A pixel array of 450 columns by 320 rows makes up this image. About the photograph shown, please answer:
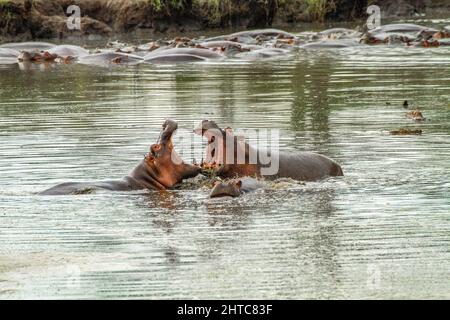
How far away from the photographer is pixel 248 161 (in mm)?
8641

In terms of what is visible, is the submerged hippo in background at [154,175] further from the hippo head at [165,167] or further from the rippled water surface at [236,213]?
the rippled water surface at [236,213]

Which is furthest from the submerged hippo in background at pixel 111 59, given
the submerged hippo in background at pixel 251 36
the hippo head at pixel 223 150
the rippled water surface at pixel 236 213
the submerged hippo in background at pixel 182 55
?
the hippo head at pixel 223 150

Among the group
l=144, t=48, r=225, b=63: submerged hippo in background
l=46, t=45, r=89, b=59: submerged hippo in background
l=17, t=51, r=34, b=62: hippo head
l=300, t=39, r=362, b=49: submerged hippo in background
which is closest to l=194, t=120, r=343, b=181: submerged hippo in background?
l=144, t=48, r=225, b=63: submerged hippo in background

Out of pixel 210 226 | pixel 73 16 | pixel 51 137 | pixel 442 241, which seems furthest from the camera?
pixel 73 16

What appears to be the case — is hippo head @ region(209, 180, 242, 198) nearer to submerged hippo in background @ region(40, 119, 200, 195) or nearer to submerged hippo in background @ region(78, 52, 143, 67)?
submerged hippo in background @ region(40, 119, 200, 195)

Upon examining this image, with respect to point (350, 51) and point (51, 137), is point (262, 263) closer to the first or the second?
point (51, 137)

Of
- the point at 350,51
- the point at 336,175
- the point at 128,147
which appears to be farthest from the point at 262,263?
the point at 350,51

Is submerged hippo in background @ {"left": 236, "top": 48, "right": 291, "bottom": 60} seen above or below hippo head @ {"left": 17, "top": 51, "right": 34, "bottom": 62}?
above

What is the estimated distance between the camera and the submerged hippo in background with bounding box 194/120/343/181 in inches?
335

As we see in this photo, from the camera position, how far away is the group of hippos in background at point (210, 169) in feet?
27.5

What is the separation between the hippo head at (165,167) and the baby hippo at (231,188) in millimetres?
309

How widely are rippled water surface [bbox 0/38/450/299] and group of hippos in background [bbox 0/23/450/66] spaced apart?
768 cm

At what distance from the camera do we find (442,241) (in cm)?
667

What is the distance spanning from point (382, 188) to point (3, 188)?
2.80 m
